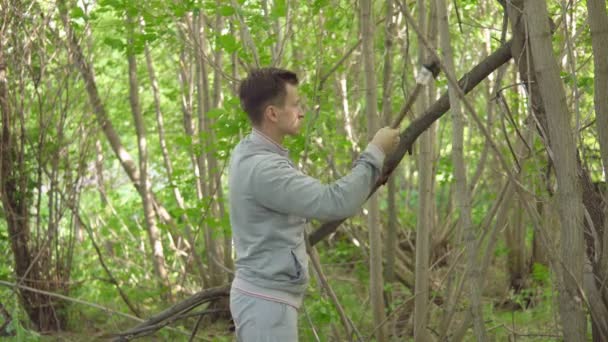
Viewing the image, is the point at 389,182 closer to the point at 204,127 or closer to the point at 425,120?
the point at 204,127

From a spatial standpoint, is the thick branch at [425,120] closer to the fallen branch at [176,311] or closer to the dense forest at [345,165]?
the dense forest at [345,165]

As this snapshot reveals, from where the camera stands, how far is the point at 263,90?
116 inches

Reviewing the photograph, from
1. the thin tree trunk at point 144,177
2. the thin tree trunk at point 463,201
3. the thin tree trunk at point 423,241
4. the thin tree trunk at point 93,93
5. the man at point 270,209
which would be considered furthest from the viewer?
the thin tree trunk at point 144,177

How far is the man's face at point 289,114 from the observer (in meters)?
2.95

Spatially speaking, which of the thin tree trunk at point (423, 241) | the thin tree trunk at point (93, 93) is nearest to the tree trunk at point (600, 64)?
the thin tree trunk at point (423, 241)

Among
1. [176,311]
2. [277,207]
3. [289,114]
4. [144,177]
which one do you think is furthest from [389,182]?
[277,207]

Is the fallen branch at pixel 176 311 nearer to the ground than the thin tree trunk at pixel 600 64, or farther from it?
nearer to the ground

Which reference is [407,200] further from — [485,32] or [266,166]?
[266,166]

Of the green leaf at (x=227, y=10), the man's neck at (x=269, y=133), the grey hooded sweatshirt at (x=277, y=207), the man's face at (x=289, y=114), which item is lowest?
the grey hooded sweatshirt at (x=277, y=207)

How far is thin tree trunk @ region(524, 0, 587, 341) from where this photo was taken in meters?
2.63

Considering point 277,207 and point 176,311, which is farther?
point 176,311

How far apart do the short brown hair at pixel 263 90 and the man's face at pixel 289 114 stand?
18 mm

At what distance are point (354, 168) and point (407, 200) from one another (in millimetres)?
7309

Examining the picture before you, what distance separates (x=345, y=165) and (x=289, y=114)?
199 inches
